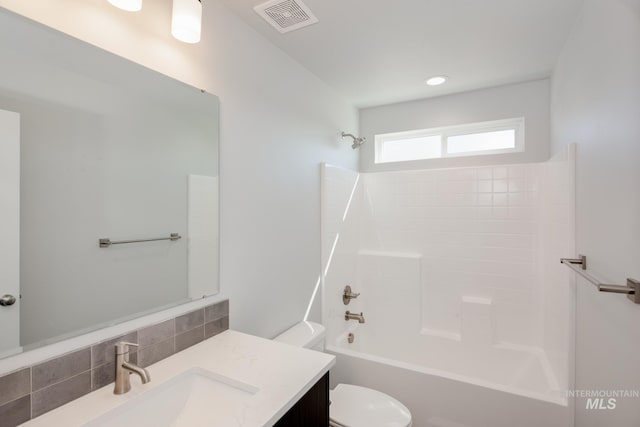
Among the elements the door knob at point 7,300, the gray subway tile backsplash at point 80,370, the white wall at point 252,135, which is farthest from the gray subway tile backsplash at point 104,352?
the white wall at point 252,135

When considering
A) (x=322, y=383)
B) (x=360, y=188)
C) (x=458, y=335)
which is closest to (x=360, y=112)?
(x=360, y=188)

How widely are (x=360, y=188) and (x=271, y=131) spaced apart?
1.39m

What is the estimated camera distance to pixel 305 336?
6.04ft

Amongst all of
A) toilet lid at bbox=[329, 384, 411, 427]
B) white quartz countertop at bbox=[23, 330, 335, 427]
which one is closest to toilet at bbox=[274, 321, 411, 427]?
toilet lid at bbox=[329, 384, 411, 427]

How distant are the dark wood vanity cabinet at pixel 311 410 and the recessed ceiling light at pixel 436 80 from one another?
7.27 feet

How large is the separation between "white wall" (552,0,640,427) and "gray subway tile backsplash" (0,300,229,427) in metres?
1.61

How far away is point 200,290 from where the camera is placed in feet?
4.48

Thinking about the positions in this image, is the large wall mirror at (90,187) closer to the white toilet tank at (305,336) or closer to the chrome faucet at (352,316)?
the white toilet tank at (305,336)

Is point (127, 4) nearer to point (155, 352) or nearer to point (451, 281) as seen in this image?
point (155, 352)

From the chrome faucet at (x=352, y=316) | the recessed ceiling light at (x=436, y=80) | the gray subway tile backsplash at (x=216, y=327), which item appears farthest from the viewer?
the chrome faucet at (x=352, y=316)

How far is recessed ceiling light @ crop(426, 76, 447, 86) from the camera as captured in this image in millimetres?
2323

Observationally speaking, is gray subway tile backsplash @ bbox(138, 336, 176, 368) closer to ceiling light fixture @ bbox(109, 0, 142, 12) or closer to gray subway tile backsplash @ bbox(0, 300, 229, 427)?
gray subway tile backsplash @ bbox(0, 300, 229, 427)

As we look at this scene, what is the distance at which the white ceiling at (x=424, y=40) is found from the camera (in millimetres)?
1514

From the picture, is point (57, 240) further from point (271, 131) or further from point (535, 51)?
point (535, 51)
